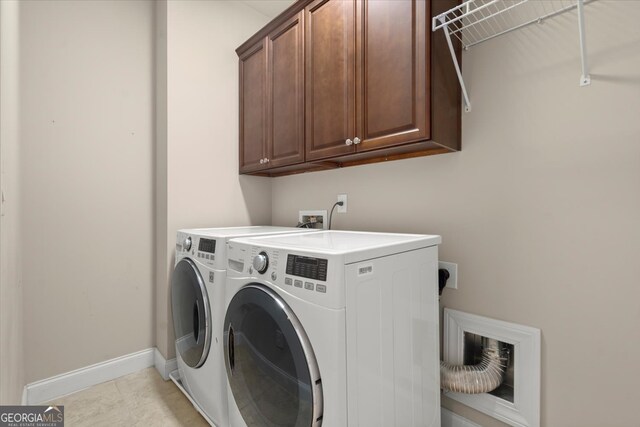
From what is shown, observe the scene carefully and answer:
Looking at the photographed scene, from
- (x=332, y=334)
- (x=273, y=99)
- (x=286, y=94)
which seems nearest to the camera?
(x=332, y=334)

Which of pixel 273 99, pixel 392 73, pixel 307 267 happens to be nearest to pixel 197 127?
pixel 273 99

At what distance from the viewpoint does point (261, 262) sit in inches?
42.8

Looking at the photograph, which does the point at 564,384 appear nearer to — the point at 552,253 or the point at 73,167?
the point at 552,253

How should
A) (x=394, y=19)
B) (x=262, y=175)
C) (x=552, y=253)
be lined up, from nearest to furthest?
(x=552, y=253), (x=394, y=19), (x=262, y=175)

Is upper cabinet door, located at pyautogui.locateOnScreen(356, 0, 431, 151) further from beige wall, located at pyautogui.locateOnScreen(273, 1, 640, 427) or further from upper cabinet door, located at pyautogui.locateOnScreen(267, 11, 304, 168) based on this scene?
upper cabinet door, located at pyautogui.locateOnScreen(267, 11, 304, 168)

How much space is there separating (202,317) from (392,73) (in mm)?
1517

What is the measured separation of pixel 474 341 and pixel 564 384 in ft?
1.13

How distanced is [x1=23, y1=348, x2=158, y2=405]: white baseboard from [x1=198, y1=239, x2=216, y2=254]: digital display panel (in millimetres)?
1205

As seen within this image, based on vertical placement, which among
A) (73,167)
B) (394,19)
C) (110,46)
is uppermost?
(110,46)

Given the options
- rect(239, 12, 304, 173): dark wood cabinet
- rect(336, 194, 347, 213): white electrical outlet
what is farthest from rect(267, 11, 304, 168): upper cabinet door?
rect(336, 194, 347, 213): white electrical outlet

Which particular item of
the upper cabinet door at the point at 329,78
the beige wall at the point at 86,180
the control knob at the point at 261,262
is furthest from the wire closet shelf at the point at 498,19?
the beige wall at the point at 86,180

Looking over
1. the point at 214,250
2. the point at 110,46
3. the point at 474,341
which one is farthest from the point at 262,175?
the point at 474,341

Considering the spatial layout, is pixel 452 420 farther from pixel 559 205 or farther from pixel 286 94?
pixel 286 94

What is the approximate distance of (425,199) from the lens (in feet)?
5.08
